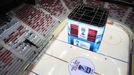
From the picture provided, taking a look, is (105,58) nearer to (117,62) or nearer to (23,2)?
(117,62)

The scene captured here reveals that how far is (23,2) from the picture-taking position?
2.25 m

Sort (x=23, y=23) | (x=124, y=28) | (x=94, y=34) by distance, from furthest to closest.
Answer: (x=23, y=23)
(x=124, y=28)
(x=94, y=34)

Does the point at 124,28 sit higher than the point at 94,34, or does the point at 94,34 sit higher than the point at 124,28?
the point at 94,34

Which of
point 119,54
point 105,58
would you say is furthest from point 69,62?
point 119,54

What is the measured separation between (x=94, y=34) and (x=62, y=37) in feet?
1.53

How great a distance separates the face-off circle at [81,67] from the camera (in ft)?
3.49

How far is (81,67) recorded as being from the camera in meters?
1.09

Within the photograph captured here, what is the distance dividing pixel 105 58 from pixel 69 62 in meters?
0.33

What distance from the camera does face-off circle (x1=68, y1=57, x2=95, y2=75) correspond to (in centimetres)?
106

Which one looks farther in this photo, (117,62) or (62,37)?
(62,37)

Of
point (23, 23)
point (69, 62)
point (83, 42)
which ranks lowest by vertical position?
point (23, 23)

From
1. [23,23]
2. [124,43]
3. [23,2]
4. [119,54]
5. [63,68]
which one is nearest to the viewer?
[63,68]

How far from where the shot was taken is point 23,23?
193cm

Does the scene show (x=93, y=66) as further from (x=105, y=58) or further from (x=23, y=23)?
(x=23, y=23)
